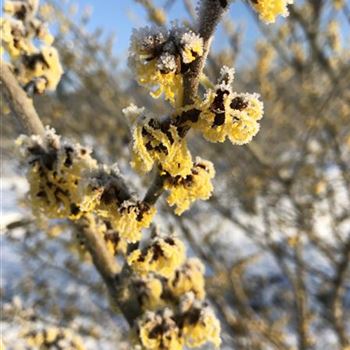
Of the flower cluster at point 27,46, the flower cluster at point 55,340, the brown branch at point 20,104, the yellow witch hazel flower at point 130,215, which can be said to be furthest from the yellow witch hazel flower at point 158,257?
the flower cluster at point 55,340

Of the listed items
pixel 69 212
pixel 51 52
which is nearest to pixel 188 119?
pixel 69 212

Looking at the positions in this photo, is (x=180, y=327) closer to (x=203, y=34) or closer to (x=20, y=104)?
(x=20, y=104)

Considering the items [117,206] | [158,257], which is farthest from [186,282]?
[117,206]

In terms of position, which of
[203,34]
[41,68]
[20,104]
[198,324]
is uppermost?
[41,68]

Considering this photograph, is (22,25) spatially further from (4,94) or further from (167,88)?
(167,88)

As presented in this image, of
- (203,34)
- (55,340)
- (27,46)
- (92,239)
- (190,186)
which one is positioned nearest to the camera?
(203,34)
